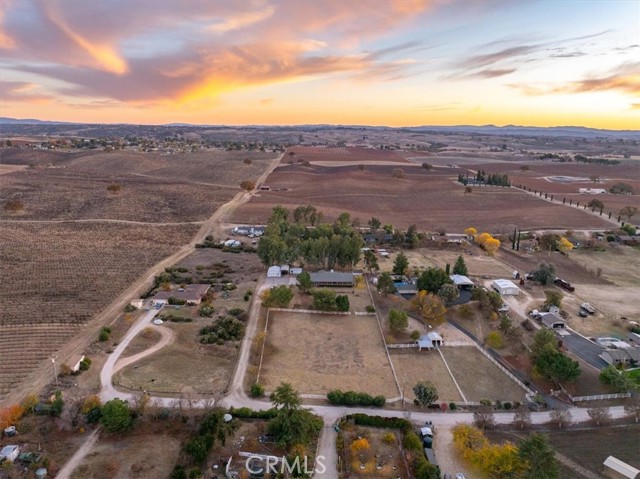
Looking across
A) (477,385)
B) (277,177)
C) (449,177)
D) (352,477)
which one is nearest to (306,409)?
(352,477)

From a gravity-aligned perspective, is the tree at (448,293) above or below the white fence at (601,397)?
above

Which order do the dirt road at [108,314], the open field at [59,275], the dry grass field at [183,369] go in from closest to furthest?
the dirt road at [108,314]
the dry grass field at [183,369]
the open field at [59,275]

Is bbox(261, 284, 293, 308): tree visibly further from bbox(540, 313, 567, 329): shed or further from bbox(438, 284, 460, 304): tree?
bbox(540, 313, 567, 329): shed

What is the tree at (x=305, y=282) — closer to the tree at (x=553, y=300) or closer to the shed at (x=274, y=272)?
the shed at (x=274, y=272)

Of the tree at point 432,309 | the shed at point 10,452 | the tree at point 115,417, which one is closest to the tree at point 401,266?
the tree at point 432,309

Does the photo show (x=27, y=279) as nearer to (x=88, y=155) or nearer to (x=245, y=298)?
(x=245, y=298)

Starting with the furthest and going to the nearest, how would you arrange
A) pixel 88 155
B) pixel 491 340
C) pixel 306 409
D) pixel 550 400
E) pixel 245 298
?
pixel 88 155
pixel 245 298
pixel 491 340
pixel 550 400
pixel 306 409

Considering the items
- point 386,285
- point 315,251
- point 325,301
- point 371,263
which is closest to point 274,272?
point 315,251

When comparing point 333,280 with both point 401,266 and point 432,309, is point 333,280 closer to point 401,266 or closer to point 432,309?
point 401,266
